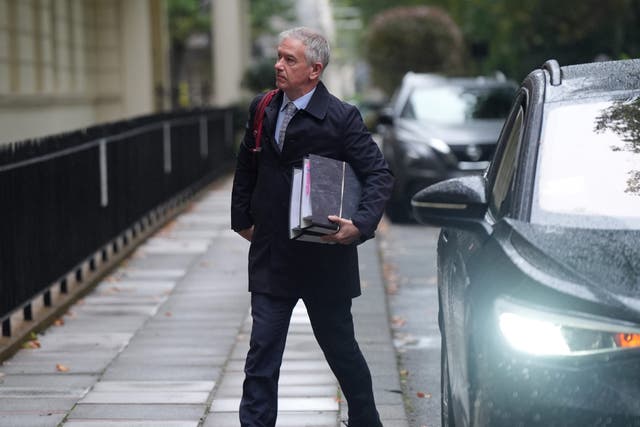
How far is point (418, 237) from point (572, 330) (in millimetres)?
11360

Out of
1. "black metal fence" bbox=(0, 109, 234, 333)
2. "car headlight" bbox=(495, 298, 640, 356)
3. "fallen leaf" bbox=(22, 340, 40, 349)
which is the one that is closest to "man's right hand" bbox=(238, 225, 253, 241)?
"car headlight" bbox=(495, 298, 640, 356)

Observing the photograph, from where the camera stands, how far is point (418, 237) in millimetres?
15133

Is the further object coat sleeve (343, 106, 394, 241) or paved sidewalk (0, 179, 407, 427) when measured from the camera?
paved sidewalk (0, 179, 407, 427)

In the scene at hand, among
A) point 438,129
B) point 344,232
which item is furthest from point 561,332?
point 438,129

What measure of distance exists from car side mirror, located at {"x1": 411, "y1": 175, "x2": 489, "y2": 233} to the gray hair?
0.93 metres

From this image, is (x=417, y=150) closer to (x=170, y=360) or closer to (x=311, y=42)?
(x=170, y=360)

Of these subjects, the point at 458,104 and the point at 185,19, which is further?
the point at 185,19

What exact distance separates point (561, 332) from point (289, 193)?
1.87 meters

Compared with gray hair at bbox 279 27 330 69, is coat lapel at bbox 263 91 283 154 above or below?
below

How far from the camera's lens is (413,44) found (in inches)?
1299

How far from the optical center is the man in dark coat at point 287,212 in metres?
5.42

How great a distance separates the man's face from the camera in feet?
17.7

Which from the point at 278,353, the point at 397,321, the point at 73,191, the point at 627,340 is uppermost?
the point at 627,340

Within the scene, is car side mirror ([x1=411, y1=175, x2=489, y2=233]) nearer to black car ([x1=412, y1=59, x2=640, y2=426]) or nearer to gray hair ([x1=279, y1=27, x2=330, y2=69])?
black car ([x1=412, y1=59, x2=640, y2=426])
